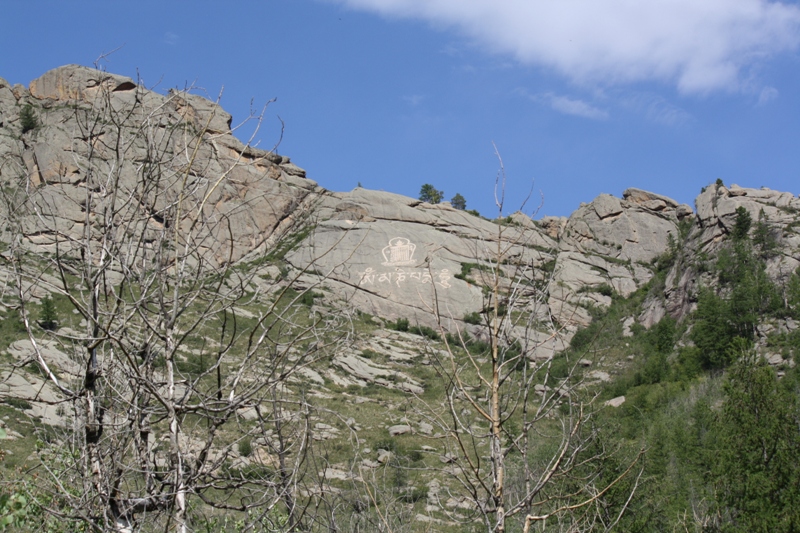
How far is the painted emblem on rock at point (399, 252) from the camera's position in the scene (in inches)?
1860

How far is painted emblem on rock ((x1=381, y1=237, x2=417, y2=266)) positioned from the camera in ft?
155

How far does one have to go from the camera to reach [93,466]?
4.08 meters

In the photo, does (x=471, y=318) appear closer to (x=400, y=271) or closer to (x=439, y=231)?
(x=400, y=271)

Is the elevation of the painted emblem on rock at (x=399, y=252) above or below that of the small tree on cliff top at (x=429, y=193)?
below

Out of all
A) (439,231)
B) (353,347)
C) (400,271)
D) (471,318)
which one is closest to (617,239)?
(439,231)

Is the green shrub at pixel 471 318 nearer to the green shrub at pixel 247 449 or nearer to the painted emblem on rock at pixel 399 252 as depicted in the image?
the painted emblem on rock at pixel 399 252

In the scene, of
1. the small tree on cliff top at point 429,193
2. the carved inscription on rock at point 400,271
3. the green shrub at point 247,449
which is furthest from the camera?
the small tree on cliff top at point 429,193

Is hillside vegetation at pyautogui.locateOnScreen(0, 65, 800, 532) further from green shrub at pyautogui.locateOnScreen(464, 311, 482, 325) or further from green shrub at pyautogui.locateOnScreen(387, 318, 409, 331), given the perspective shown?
green shrub at pyautogui.locateOnScreen(464, 311, 482, 325)

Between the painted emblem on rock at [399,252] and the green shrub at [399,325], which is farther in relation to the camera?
the painted emblem on rock at [399,252]

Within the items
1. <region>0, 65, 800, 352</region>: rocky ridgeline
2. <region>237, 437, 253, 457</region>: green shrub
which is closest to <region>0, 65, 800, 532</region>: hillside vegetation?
<region>237, 437, 253, 457</region>: green shrub

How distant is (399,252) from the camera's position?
48.0m

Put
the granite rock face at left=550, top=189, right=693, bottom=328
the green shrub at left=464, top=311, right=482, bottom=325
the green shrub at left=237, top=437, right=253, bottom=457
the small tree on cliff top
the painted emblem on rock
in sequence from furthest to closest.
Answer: the small tree on cliff top < the granite rock face at left=550, top=189, right=693, bottom=328 < the painted emblem on rock < the green shrub at left=464, top=311, right=482, bottom=325 < the green shrub at left=237, top=437, right=253, bottom=457

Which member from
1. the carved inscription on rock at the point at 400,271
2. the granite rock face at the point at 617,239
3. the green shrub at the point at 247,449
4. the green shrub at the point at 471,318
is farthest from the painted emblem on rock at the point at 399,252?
the green shrub at the point at 247,449

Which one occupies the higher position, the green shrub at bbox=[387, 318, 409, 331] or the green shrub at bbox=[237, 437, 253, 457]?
the green shrub at bbox=[387, 318, 409, 331]
